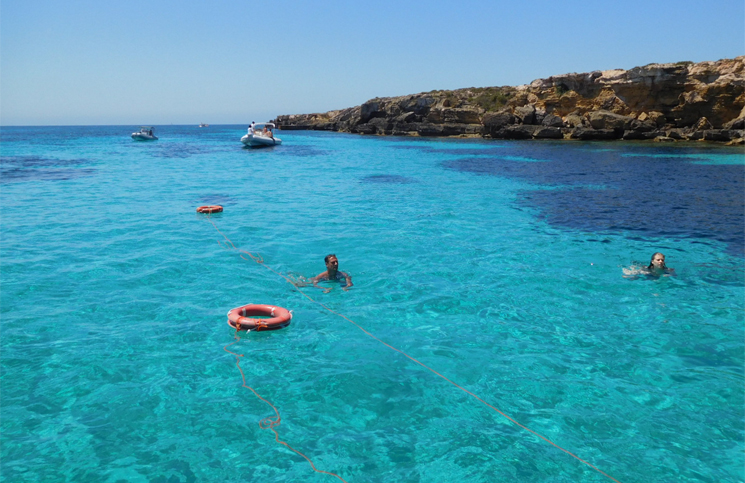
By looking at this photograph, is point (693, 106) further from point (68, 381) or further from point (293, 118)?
point (293, 118)

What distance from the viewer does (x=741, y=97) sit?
41.9m

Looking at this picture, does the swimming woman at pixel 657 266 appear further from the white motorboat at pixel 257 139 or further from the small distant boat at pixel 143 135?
the small distant boat at pixel 143 135

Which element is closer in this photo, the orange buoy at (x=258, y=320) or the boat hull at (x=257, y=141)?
the orange buoy at (x=258, y=320)

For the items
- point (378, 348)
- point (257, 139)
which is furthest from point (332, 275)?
point (257, 139)

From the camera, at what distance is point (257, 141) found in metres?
44.3

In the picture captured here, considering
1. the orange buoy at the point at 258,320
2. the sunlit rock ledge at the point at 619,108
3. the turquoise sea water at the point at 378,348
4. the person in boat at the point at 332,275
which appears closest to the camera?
the turquoise sea water at the point at 378,348

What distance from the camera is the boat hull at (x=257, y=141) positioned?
43.8 metres

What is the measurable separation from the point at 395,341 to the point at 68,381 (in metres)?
4.43

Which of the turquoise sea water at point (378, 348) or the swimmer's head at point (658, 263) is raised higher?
the swimmer's head at point (658, 263)

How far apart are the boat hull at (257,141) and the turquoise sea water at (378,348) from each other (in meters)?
29.2

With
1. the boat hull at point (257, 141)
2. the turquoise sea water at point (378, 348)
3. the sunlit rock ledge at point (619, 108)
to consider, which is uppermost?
the sunlit rock ledge at point (619, 108)

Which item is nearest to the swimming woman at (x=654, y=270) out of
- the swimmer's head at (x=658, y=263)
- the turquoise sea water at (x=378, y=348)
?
the swimmer's head at (x=658, y=263)

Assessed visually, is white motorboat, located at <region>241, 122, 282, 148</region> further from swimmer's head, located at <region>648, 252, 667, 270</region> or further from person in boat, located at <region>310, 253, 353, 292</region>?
swimmer's head, located at <region>648, 252, 667, 270</region>

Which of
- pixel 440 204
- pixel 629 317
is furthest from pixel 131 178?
pixel 629 317
